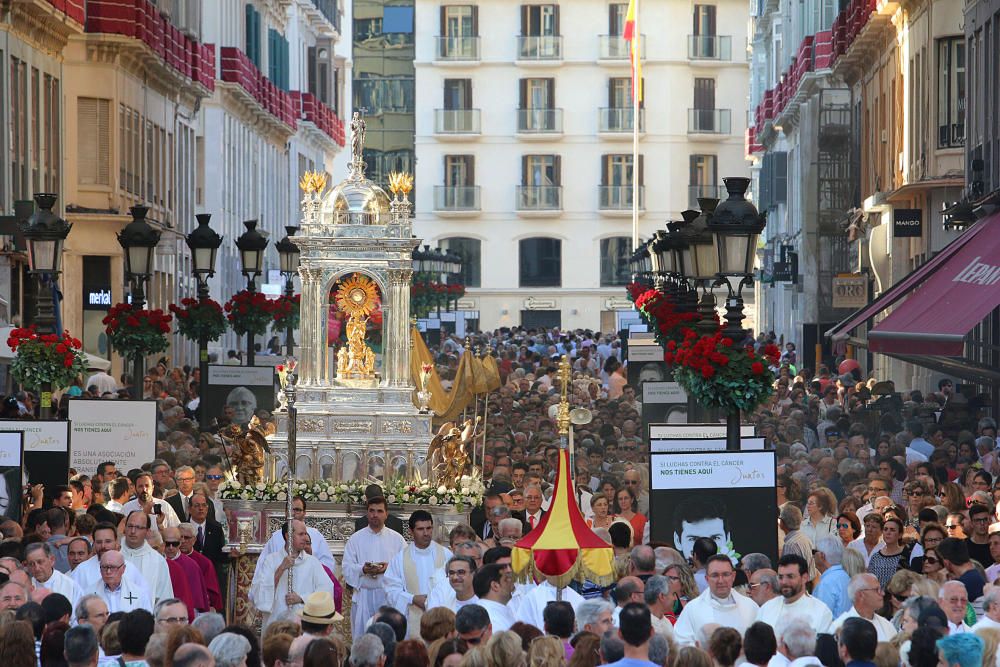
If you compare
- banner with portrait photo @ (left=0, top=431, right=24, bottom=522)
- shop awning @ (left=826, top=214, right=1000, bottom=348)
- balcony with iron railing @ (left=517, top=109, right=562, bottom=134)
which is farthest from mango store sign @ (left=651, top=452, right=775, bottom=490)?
balcony with iron railing @ (left=517, top=109, right=562, bottom=134)

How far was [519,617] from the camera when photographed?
46.5ft

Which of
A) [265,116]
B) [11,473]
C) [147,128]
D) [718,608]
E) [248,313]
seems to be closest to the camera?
[718,608]

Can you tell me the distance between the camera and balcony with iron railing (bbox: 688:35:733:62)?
288 feet

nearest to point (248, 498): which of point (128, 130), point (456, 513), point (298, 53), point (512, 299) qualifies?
point (456, 513)

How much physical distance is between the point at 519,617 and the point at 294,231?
1959 centimetres

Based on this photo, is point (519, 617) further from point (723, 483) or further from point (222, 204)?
point (222, 204)

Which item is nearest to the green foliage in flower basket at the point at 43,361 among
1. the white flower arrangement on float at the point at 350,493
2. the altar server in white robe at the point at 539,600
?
the white flower arrangement on float at the point at 350,493

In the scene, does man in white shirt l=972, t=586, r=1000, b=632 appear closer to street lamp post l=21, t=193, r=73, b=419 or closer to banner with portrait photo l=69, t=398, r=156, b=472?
street lamp post l=21, t=193, r=73, b=419

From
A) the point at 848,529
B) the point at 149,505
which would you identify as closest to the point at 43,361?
the point at 149,505

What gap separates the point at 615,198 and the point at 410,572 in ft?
236

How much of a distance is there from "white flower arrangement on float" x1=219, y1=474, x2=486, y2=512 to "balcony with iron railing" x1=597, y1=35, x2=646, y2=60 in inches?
2604

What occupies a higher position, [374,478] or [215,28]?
[215,28]

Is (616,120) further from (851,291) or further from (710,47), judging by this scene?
(851,291)

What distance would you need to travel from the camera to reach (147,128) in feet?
163
